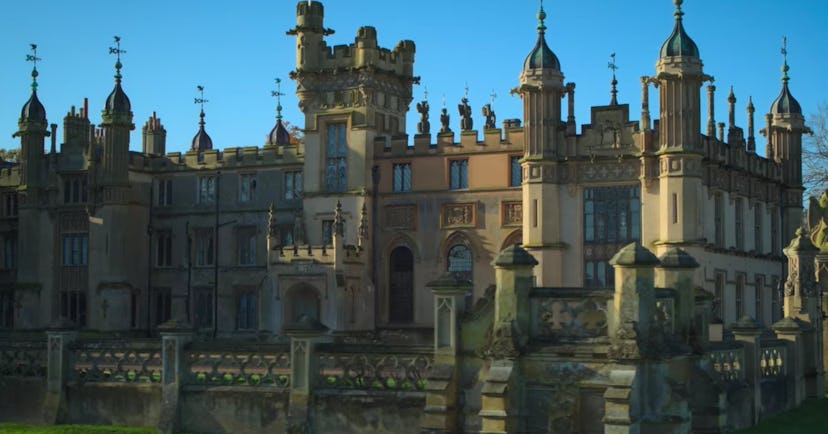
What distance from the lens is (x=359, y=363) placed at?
2070 cm

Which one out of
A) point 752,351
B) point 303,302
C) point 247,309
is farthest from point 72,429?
point 247,309

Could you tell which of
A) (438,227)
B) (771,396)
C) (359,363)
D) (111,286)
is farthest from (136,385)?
(111,286)

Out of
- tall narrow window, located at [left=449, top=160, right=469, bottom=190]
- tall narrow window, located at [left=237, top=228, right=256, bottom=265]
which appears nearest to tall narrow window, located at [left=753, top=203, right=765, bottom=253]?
tall narrow window, located at [left=449, top=160, right=469, bottom=190]

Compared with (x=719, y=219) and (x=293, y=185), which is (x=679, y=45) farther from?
(x=293, y=185)

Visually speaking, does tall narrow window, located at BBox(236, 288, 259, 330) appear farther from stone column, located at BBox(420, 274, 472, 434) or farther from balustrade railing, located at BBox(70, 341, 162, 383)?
stone column, located at BBox(420, 274, 472, 434)

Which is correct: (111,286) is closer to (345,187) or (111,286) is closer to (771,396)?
(345,187)

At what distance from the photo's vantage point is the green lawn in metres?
21.7

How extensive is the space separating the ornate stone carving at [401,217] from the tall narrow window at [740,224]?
40.4 ft

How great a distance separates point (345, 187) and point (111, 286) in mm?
11773

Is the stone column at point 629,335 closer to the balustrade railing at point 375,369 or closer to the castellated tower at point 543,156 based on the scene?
the balustrade railing at point 375,369

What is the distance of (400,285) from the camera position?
51094 mm

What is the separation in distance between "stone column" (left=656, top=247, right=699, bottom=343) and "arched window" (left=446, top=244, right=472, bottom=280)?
30557 millimetres

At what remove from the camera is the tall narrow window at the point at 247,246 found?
5566 cm

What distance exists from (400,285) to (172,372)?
29.1 metres
